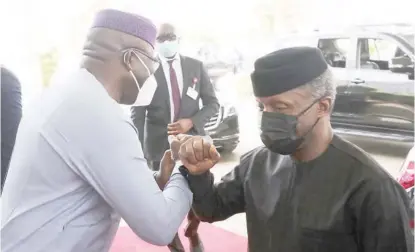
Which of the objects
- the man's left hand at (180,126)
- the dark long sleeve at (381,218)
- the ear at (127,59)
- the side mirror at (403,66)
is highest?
the ear at (127,59)

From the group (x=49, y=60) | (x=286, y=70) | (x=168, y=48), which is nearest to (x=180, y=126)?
(x=168, y=48)

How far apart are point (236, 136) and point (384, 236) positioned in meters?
2.86

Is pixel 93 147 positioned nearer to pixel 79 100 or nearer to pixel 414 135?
pixel 79 100

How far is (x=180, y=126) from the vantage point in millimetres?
2797

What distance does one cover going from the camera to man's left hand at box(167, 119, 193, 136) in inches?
108

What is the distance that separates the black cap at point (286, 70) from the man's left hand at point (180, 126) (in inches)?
54.3

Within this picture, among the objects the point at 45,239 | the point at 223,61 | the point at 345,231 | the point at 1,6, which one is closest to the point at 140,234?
the point at 45,239

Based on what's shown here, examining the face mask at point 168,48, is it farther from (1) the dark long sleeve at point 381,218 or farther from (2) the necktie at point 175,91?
(1) the dark long sleeve at point 381,218

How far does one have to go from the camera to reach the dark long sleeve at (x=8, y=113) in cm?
190

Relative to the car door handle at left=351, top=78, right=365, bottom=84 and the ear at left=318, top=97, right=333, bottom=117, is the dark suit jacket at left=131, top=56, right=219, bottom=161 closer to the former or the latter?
the ear at left=318, top=97, right=333, bottom=117

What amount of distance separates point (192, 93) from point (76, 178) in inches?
67.5

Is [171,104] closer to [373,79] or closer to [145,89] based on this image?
[145,89]

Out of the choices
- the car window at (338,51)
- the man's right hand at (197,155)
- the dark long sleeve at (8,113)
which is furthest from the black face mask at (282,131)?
the car window at (338,51)

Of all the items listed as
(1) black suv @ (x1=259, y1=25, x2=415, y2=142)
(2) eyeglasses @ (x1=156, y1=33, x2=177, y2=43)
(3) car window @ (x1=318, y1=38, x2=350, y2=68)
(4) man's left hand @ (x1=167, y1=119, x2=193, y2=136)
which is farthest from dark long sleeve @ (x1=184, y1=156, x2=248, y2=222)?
(3) car window @ (x1=318, y1=38, x2=350, y2=68)
